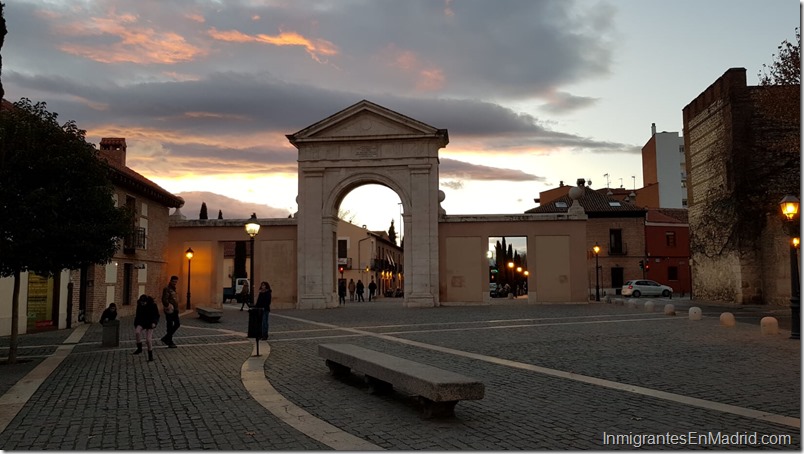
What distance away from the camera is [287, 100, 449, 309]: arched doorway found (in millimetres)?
32312

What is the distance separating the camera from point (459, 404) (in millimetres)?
7660

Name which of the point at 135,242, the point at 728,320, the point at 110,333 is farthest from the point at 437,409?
the point at 135,242

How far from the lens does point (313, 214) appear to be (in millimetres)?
32906

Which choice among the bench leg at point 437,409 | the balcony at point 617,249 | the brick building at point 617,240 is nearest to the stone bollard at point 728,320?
the bench leg at point 437,409

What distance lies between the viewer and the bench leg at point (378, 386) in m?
8.29

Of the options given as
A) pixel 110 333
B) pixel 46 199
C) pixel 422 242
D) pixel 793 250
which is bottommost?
pixel 110 333

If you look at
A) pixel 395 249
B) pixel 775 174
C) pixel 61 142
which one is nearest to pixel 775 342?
pixel 61 142

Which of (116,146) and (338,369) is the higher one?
(116,146)

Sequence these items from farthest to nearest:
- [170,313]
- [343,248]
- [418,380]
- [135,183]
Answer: [343,248], [135,183], [170,313], [418,380]

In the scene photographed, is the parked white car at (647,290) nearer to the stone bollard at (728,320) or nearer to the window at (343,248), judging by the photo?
the window at (343,248)

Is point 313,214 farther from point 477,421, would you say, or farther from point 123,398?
point 477,421

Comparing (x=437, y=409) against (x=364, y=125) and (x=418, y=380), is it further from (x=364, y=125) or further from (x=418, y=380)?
(x=364, y=125)

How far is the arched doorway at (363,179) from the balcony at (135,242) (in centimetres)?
795

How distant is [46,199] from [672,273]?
55867 millimetres
